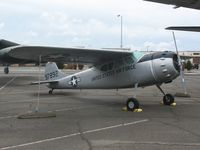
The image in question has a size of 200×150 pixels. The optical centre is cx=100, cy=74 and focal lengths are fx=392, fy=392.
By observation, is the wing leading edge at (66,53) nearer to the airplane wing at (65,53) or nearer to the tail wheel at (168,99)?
the airplane wing at (65,53)

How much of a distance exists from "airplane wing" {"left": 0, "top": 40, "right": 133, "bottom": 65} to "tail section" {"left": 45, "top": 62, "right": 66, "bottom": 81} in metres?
2.35

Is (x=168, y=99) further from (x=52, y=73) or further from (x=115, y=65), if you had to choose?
(x=52, y=73)

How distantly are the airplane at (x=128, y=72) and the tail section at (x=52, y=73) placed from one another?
0.65 m

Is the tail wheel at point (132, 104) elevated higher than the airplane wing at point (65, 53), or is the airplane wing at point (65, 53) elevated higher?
the airplane wing at point (65, 53)

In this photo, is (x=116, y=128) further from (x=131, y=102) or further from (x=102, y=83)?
(x=102, y=83)

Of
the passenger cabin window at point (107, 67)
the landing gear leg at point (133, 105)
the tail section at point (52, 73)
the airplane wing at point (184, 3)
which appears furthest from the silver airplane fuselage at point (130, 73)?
the airplane wing at point (184, 3)

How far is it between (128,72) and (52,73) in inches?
211

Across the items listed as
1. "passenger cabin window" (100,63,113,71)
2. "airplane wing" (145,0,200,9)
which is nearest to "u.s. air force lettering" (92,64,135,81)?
"passenger cabin window" (100,63,113,71)

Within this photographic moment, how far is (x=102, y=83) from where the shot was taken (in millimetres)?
15680

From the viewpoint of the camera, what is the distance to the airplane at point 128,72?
44.1 ft

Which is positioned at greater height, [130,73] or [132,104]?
[130,73]

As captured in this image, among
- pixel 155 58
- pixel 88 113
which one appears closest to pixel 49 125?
pixel 88 113

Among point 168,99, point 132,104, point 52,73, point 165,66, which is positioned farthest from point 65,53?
point 52,73

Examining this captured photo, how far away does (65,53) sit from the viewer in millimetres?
14203
